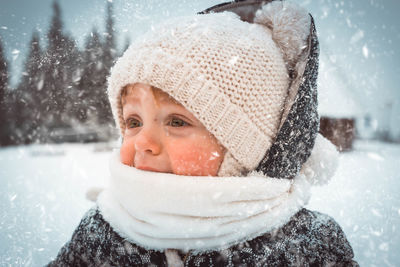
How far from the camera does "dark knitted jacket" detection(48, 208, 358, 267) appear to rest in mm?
742

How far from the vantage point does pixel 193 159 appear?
739 millimetres

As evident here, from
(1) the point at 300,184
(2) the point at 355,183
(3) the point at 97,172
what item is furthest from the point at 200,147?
(3) the point at 97,172

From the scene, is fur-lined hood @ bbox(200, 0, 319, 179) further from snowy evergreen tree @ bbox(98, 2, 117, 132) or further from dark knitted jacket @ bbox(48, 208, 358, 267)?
snowy evergreen tree @ bbox(98, 2, 117, 132)

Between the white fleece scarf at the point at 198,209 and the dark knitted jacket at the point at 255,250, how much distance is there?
0.11 feet

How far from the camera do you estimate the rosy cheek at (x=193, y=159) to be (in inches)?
28.8

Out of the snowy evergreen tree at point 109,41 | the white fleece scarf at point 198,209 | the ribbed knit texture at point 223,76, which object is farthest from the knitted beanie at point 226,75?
the snowy evergreen tree at point 109,41

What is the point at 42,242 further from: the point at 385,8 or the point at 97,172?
the point at 385,8

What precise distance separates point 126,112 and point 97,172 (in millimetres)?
1189

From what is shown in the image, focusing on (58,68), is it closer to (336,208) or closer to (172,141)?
(172,141)

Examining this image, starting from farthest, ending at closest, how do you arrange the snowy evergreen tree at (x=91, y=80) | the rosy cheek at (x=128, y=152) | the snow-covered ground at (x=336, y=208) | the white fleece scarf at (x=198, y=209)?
the snowy evergreen tree at (x=91, y=80), the snow-covered ground at (x=336, y=208), the rosy cheek at (x=128, y=152), the white fleece scarf at (x=198, y=209)

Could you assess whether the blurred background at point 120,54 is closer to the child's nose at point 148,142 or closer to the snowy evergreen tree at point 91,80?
the snowy evergreen tree at point 91,80

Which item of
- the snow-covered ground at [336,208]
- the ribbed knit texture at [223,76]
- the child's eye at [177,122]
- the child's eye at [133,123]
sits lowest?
the snow-covered ground at [336,208]

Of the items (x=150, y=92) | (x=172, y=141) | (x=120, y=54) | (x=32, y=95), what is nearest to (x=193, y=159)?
(x=172, y=141)

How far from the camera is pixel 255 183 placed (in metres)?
0.73
